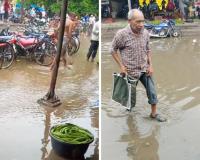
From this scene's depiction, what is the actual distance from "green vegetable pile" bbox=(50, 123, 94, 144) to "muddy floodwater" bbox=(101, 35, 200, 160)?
29 cm

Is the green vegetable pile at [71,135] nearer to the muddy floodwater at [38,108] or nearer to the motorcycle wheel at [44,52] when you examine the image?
the muddy floodwater at [38,108]

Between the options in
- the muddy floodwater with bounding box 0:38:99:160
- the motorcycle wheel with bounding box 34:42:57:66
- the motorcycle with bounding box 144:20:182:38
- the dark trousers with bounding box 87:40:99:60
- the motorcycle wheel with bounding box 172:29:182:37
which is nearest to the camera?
the muddy floodwater with bounding box 0:38:99:160

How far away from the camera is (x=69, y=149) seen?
4.99m

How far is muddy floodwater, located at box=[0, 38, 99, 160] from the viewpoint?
546cm

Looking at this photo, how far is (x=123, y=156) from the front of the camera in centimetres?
501

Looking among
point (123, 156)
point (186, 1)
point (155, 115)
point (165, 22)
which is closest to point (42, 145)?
point (123, 156)

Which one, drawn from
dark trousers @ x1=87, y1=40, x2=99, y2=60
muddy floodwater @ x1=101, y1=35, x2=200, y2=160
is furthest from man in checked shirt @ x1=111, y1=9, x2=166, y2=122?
dark trousers @ x1=87, y1=40, x2=99, y2=60

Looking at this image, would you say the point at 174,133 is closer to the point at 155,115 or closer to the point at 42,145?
the point at 155,115

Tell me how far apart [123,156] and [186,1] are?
21.8 metres

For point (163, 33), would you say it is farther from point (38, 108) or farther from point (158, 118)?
point (158, 118)

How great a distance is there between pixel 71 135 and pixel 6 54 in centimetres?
677

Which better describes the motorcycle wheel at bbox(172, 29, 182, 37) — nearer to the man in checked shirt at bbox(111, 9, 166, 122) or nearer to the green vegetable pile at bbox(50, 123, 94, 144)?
the man in checked shirt at bbox(111, 9, 166, 122)

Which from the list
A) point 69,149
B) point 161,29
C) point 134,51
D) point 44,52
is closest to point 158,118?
point 134,51

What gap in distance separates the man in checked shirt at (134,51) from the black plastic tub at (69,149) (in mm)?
1462
